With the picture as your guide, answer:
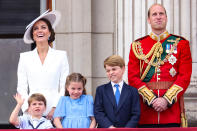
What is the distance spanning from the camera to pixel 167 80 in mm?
5695

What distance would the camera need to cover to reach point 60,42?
7965 millimetres

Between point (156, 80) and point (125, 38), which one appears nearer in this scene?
point (156, 80)

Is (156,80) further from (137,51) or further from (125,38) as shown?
(125,38)

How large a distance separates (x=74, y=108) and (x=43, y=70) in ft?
1.63

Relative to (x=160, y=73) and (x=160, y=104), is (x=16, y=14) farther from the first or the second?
(x=160, y=104)

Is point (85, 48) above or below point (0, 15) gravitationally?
below

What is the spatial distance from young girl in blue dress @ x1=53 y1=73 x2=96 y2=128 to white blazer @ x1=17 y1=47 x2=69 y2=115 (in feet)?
0.36

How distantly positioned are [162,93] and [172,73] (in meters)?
0.24

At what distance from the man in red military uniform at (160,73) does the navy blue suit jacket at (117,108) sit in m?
0.17

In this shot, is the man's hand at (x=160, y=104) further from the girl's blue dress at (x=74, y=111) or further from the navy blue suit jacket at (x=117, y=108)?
the girl's blue dress at (x=74, y=111)

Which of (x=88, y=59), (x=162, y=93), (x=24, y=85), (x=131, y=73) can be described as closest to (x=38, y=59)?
(x=24, y=85)

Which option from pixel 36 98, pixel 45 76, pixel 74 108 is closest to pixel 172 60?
pixel 74 108

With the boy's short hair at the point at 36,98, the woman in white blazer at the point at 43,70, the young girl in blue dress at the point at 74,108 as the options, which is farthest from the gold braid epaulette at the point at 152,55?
the boy's short hair at the point at 36,98

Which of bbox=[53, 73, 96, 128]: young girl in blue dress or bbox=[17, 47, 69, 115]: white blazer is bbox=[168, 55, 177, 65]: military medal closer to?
bbox=[53, 73, 96, 128]: young girl in blue dress
